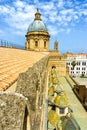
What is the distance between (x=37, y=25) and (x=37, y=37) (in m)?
3.73

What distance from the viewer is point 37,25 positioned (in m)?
48.4

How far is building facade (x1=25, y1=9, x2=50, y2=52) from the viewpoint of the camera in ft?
151

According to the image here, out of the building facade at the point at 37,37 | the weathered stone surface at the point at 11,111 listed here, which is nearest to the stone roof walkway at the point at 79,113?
the weathered stone surface at the point at 11,111

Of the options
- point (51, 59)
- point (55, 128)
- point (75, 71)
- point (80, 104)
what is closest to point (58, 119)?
point (55, 128)

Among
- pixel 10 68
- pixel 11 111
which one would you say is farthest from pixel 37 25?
pixel 11 111

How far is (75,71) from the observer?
82125 mm

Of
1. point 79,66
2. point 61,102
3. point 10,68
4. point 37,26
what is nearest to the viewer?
point 10,68

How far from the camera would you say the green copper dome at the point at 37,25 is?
47.8m

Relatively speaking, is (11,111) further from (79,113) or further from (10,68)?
(79,113)

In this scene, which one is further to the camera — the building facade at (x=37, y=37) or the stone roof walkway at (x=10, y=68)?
the building facade at (x=37, y=37)

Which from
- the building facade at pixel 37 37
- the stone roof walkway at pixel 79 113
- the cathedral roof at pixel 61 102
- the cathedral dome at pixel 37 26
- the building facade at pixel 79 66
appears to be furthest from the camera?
the building facade at pixel 79 66

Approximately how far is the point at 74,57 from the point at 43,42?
39.1m

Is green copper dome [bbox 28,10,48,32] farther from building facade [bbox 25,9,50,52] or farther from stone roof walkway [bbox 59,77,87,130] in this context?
stone roof walkway [bbox 59,77,87,130]

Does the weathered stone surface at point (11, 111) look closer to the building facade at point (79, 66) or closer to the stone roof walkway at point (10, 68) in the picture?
the stone roof walkway at point (10, 68)
